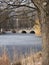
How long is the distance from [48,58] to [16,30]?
4170cm

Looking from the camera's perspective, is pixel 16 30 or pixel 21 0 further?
pixel 16 30

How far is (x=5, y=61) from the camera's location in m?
7.11

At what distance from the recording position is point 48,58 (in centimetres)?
607

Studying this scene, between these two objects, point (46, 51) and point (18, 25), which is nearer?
point (46, 51)

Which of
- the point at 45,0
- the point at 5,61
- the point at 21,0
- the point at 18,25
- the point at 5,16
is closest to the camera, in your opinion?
the point at 45,0

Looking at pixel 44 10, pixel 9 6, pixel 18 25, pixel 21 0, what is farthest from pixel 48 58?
pixel 18 25

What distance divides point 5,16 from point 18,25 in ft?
135

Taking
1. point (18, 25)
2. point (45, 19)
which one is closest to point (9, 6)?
point (45, 19)

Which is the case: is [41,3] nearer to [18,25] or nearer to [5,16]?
[5,16]

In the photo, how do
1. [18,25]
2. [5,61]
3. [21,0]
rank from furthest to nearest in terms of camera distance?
[18,25] → [21,0] → [5,61]

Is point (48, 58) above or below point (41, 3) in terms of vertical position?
below

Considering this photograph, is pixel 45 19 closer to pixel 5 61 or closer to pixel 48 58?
pixel 48 58

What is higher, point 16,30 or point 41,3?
point 41,3

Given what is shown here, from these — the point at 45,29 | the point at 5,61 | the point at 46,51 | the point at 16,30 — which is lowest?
the point at 16,30
